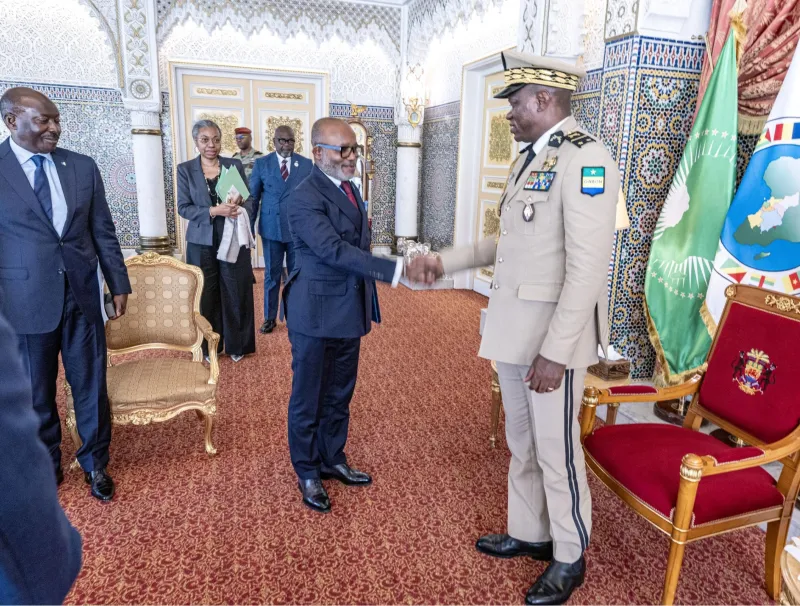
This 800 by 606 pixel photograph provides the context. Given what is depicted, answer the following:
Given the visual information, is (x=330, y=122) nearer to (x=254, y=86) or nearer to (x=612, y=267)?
(x=612, y=267)

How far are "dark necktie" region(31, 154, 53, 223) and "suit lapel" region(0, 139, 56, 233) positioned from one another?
3 centimetres

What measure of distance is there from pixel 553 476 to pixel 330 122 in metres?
1.54

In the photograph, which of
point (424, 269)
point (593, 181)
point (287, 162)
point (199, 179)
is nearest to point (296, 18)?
point (287, 162)

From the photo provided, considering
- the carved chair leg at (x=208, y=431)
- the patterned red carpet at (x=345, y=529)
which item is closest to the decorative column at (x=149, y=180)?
the patterned red carpet at (x=345, y=529)

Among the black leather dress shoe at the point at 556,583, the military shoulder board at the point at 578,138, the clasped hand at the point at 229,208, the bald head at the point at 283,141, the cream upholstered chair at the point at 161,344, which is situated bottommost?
the black leather dress shoe at the point at 556,583

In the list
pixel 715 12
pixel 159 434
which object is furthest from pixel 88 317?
pixel 715 12

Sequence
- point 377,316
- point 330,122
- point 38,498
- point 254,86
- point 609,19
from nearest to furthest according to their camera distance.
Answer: point 38,498, point 330,122, point 377,316, point 609,19, point 254,86

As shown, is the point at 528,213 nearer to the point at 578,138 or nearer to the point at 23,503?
the point at 578,138

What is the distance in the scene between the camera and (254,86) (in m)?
7.76

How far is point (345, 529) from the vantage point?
240 centimetres

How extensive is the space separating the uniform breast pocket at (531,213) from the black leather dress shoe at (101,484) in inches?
82.5

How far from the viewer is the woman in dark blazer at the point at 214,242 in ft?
13.1

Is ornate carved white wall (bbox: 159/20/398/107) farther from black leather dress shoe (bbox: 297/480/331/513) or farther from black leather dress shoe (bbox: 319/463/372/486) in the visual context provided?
black leather dress shoe (bbox: 297/480/331/513)

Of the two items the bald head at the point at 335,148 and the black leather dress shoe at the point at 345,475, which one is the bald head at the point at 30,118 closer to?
the bald head at the point at 335,148
